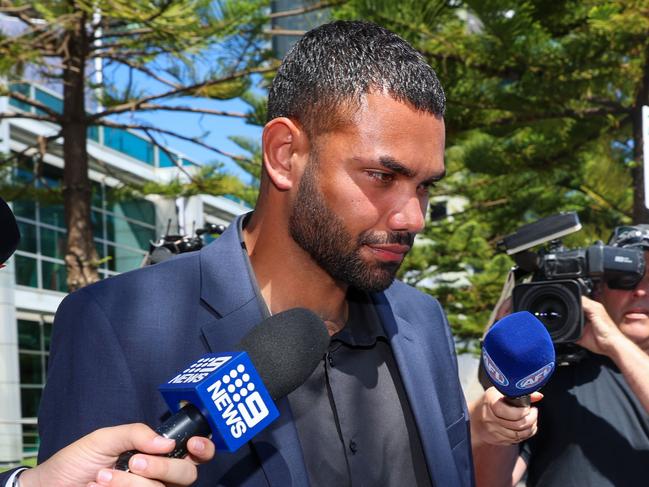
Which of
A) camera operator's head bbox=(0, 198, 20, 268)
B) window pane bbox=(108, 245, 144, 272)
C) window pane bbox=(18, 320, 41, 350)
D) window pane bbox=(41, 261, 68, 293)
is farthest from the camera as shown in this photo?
window pane bbox=(108, 245, 144, 272)

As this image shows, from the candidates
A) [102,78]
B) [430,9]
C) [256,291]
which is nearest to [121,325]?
[256,291]

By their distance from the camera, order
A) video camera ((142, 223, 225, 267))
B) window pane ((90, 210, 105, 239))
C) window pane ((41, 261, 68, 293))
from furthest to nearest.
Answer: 1. window pane ((90, 210, 105, 239))
2. window pane ((41, 261, 68, 293))
3. video camera ((142, 223, 225, 267))

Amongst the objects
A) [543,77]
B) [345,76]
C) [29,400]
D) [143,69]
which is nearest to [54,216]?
[29,400]

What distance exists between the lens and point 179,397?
3.76 feet

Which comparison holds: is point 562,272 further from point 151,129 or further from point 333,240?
point 151,129

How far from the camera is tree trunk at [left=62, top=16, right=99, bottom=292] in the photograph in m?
8.94

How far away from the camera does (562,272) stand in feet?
8.86

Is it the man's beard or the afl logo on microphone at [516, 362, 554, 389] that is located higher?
the man's beard

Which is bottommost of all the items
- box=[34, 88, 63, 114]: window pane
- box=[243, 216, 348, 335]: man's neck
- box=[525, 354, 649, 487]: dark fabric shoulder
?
box=[34, 88, 63, 114]: window pane

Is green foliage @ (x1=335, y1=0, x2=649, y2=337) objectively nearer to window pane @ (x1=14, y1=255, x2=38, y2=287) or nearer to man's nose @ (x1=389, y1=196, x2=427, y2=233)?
man's nose @ (x1=389, y1=196, x2=427, y2=233)

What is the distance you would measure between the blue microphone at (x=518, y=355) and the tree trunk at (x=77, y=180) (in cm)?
755

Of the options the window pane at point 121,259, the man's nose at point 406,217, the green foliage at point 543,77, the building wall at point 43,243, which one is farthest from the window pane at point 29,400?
the man's nose at point 406,217

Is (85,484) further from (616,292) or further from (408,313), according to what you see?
(616,292)

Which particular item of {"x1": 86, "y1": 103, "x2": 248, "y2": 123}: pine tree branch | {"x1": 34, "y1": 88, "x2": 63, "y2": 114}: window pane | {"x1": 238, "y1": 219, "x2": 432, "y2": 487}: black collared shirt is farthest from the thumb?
{"x1": 34, "y1": 88, "x2": 63, "y2": 114}: window pane
